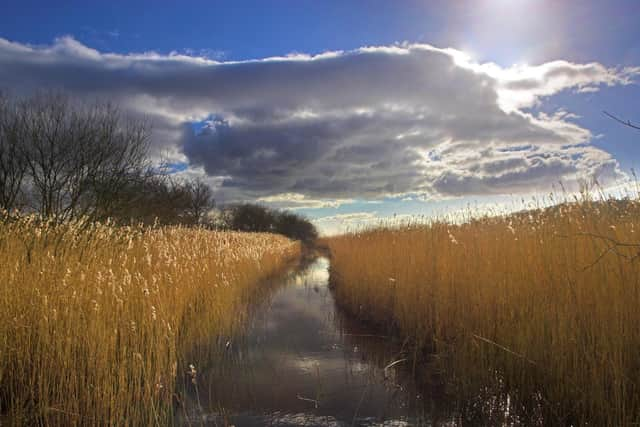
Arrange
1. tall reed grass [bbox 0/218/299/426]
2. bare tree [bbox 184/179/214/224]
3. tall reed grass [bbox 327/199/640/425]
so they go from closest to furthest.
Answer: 1. tall reed grass [bbox 327/199/640/425]
2. tall reed grass [bbox 0/218/299/426]
3. bare tree [bbox 184/179/214/224]

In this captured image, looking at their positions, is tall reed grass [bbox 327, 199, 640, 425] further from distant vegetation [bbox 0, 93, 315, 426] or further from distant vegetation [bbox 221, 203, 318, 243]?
distant vegetation [bbox 221, 203, 318, 243]

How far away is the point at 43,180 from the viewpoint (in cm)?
1454

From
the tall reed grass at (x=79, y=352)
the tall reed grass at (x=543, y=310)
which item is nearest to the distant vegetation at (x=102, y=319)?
the tall reed grass at (x=79, y=352)

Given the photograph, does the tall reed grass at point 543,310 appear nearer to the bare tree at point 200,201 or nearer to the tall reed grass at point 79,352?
the tall reed grass at point 79,352

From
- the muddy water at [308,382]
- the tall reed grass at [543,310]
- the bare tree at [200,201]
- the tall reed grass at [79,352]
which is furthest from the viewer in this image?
the bare tree at [200,201]

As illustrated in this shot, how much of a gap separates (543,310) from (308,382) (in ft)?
8.45

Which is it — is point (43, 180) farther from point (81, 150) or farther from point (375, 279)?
point (375, 279)

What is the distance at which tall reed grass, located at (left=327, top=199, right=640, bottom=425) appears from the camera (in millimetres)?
3035

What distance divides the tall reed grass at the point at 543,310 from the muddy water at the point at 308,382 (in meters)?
0.62

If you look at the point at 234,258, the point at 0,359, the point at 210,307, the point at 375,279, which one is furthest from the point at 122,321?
the point at 234,258

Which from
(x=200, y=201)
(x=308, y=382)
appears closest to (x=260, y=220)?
(x=200, y=201)

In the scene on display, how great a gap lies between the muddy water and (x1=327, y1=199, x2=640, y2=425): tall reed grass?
2.03 ft

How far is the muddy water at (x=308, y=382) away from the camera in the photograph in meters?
3.57

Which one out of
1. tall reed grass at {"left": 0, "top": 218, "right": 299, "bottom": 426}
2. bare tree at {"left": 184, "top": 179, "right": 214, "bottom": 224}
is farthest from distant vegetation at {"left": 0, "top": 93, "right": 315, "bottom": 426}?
bare tree at {"left": 184, "top": 179, "right": 214, "bottom": 224}
